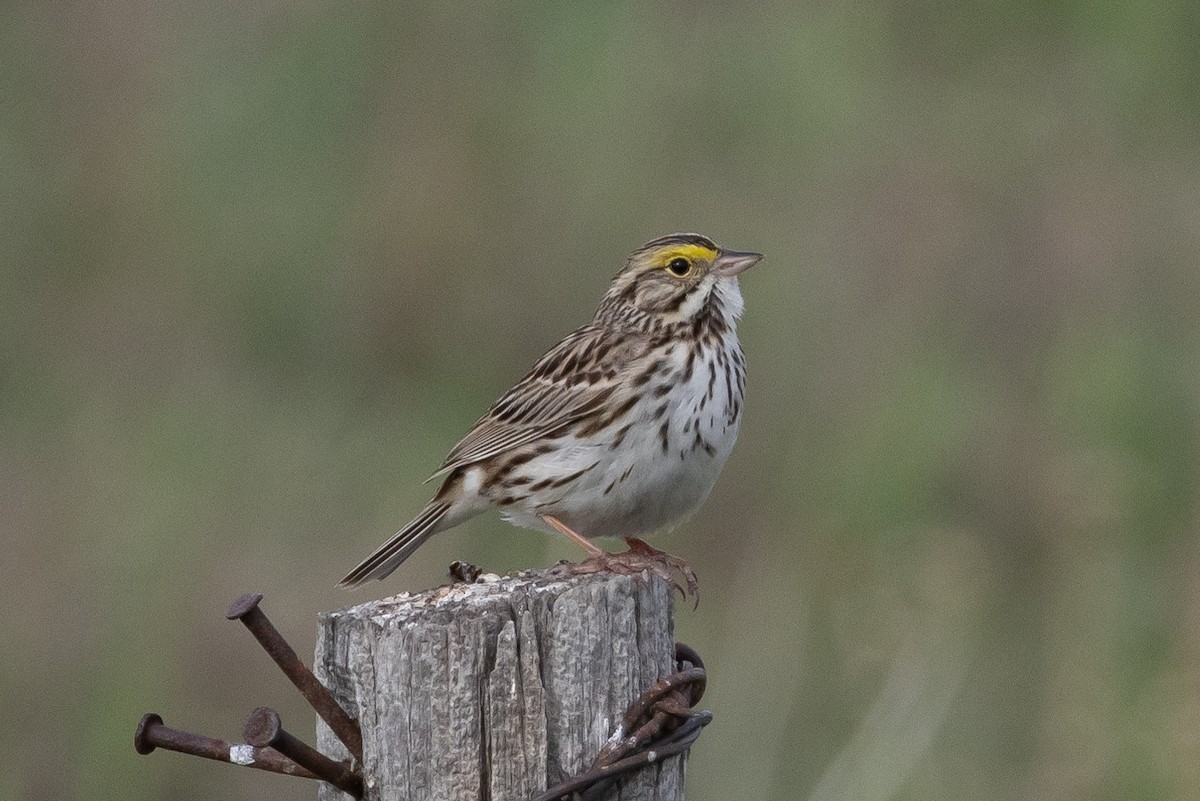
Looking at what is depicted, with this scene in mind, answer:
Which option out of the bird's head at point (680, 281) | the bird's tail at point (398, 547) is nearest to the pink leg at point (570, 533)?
the bird's tail at point (398, 547)

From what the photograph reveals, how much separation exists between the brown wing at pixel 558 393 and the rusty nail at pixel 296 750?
2.11m

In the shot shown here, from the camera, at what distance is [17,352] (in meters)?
9.21

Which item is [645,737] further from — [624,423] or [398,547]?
[398,547]

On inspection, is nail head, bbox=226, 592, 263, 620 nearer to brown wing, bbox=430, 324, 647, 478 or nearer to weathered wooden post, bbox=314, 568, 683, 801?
weathered wooden post, bbox=314, 568, 683, 801

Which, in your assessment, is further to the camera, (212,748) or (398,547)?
A: (398,547)

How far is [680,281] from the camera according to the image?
6047 mm

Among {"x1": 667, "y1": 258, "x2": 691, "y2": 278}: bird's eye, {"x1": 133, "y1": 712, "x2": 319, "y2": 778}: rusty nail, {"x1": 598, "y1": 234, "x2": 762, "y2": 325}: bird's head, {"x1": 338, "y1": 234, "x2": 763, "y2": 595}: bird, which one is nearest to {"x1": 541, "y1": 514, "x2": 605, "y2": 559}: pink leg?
{"x1": 338, "y1": 234, "x2": 763, "y2": 595}: bird

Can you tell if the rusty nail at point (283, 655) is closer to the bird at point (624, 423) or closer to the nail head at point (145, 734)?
the nail head at point (145, 734)

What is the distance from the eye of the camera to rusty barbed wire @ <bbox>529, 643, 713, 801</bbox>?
142 inches

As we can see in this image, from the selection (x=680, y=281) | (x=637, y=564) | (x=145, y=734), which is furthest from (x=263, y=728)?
(x=680, y=281)

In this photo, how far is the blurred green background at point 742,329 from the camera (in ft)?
22.1

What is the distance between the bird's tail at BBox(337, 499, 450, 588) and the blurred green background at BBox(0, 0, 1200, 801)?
3.10 ft

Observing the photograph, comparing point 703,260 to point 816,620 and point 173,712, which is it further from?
point 173,712

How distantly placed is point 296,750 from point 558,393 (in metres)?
2.37
